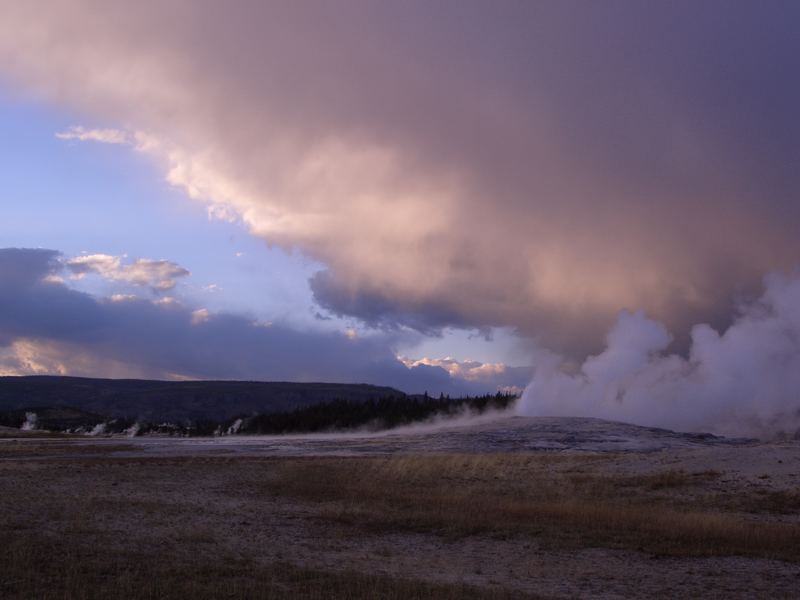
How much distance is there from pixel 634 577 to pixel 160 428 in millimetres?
153335

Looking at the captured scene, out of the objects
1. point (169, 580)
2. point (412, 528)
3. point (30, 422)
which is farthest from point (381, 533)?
point (30, 422)

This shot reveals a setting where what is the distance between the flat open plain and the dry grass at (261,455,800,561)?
0.34ft

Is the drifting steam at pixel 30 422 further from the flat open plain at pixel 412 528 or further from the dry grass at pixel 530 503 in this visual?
the dry grass at pixel 530 503

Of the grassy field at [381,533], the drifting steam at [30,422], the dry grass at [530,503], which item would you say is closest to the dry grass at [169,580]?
the grassy field at [381,533]

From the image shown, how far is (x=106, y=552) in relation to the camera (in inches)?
608

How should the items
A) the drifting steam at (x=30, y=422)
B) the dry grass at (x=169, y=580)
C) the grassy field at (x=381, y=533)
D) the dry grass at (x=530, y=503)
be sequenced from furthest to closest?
the drifting steam at (x=30, y=422) → the dry grass at (x=530, y=503) → the grassy field at (x=381, y=533) → the dry grass at (x=169, y=580)

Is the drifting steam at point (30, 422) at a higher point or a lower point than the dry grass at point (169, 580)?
lower

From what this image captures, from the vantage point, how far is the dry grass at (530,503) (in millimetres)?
20188

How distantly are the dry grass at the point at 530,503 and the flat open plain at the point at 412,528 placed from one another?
10 cm

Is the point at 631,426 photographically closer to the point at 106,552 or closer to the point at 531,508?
the point at 531,508

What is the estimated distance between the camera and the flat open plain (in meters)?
13.8

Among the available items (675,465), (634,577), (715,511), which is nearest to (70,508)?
(634,577)

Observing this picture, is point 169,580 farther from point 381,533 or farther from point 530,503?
point 530,503

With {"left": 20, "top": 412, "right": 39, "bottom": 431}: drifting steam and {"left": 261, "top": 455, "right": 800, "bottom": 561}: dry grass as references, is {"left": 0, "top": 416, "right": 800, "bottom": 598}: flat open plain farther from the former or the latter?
{"left": 20, "top": 412, "right": 39, "bottom": 431}: drifting steam
